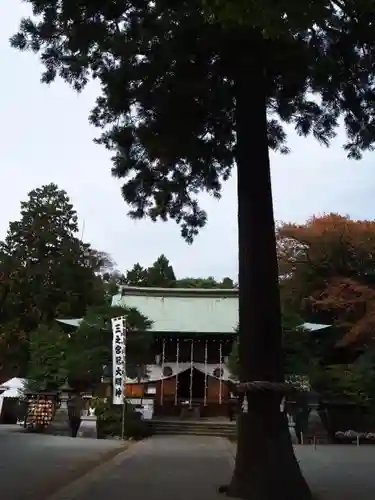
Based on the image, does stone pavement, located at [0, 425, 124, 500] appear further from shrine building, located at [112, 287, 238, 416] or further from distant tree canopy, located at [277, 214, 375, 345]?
distant tree canopy, located at [277, 214, 375, 345]

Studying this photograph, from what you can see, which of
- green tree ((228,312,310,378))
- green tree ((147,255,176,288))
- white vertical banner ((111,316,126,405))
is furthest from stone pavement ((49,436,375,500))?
green tree ((147,255,176,288))

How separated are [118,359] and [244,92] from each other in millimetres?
13384

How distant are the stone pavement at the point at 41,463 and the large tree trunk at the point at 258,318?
2.67m

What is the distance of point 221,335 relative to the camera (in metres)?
29.5

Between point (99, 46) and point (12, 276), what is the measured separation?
30.4m

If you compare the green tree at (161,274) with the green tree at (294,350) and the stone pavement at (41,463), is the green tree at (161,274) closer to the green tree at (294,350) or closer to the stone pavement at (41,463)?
the green tree at (294,350)

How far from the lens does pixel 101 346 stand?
23.2m

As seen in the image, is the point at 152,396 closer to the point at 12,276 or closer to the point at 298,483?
the point at 12,276

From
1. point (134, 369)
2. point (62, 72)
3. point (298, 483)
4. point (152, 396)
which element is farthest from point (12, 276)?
point (298, 483)

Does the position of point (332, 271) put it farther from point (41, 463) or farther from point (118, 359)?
point (41, 463)

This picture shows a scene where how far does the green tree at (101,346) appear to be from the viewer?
23.1 m

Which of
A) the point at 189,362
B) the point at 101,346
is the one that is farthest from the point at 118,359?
the point at 189,362

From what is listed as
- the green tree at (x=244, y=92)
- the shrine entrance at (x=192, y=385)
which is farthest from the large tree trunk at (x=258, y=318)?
the shrine entrance at (x=192, y=385)

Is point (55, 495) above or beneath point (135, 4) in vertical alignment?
beneath
